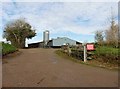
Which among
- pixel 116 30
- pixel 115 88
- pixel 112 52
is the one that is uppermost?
pixel 116 30

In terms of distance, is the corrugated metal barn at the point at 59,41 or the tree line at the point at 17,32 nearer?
the tree line at the point at 17,32

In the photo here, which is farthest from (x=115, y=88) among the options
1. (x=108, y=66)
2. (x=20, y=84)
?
(x=108, y=66)

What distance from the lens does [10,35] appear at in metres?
48.6

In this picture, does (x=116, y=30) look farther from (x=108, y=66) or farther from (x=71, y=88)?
(x=71, y=88)

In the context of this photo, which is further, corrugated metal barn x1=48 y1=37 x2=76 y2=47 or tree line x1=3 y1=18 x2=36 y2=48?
corrugated metal barn x1=48 y1=37 x2=76 y2=47

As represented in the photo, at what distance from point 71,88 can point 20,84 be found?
7.55 feet

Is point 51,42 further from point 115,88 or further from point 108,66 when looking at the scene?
point 115,88

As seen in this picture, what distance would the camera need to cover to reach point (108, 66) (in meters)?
15.2

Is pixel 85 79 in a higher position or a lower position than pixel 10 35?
lower

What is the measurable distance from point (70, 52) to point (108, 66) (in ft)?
23.9

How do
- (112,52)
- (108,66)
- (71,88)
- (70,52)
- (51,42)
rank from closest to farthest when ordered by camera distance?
(71,88) < (108,66) < (112,52) < (70,52) < (51,42)

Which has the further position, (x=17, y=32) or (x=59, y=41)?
(x=59, y=41)

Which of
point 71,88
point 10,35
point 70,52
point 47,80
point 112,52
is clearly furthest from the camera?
point 10,35

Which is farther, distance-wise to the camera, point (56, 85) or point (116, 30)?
point (116, 30)
